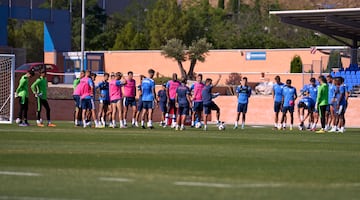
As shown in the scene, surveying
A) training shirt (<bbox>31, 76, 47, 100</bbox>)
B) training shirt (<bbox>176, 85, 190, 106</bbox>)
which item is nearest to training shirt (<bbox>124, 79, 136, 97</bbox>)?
training shirt (<bbox>176, 85, 190, 106</bbox>)

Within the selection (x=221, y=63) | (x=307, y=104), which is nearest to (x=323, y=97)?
(x=307, y=104)

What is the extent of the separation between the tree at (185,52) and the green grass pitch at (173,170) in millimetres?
48278

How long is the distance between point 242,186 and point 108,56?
2542 inches

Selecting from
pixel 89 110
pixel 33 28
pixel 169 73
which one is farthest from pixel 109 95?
pixel 33 28

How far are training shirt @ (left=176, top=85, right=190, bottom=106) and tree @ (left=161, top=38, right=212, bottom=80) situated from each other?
3719cm

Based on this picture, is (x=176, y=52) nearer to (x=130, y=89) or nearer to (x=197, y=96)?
(x=197, y=96)

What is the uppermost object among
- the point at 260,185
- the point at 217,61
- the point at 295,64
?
the point at 217,61

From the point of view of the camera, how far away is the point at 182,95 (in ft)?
103

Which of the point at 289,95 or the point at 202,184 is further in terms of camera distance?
the point at 289,95

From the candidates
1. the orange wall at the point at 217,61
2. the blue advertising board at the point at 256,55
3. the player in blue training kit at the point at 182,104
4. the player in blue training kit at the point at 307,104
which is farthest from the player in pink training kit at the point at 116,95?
the blue advertising board at the point at 256,55

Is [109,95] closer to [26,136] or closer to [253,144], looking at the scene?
[26,136]

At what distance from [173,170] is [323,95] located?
18.6 meters

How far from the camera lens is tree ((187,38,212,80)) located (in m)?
69.6

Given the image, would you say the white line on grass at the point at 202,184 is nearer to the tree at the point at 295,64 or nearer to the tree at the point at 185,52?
the tree at the point at 295,64
